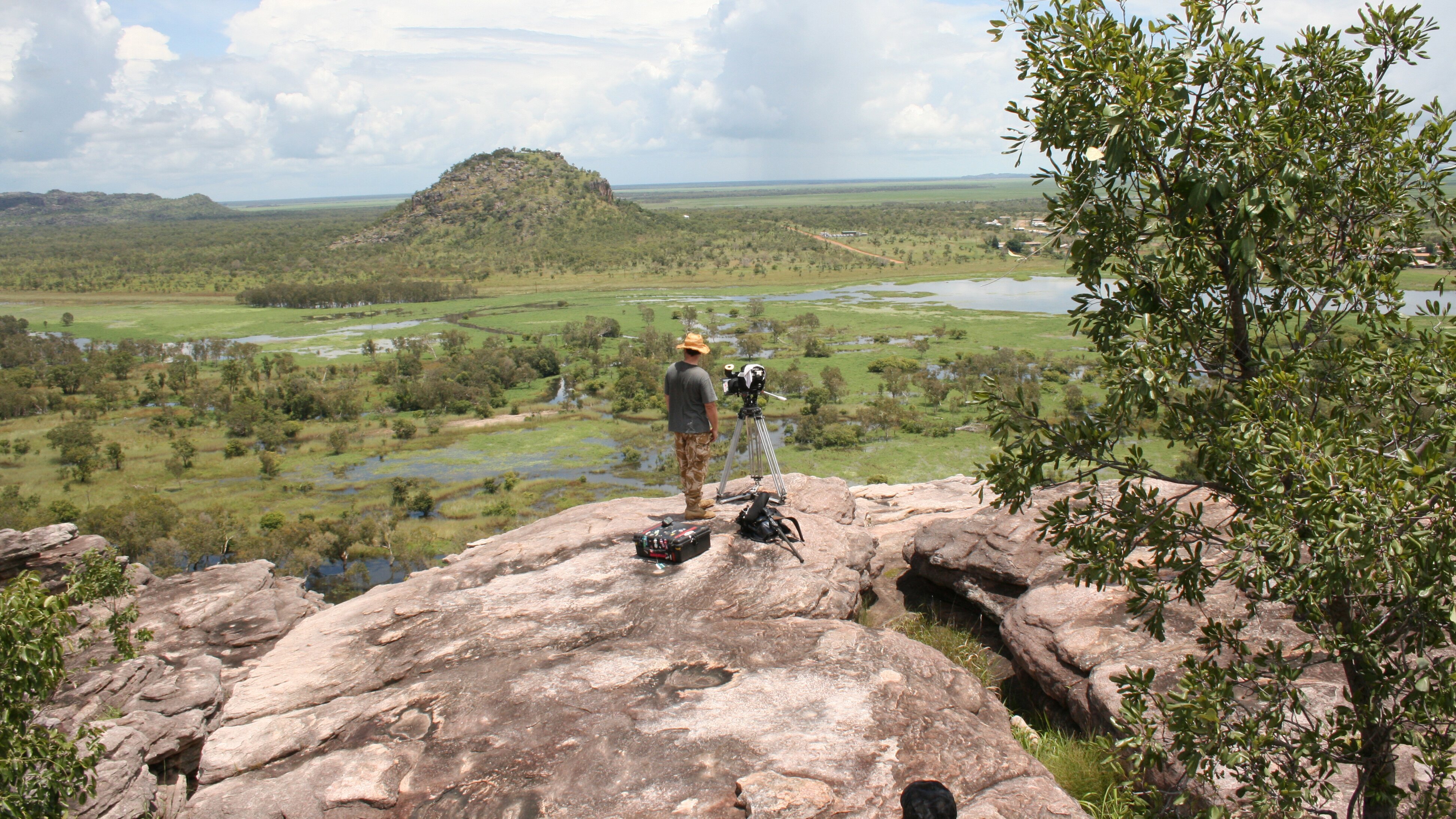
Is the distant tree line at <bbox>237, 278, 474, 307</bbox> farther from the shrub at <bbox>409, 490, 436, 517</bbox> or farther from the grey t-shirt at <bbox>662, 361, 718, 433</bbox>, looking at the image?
the grey t-shirt at <bbox>662, 361, 718, 433</bbox>

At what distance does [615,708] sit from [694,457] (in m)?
3.53

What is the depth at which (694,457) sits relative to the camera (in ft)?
28.2

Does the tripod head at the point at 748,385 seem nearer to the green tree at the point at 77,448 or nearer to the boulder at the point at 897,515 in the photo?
the boulder at the point at 897,515

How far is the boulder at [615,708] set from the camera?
15.3ft

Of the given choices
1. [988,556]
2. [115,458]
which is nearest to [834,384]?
[988,556]

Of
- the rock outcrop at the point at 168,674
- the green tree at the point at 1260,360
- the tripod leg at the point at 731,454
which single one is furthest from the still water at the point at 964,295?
the green tree at the point at 1260,360

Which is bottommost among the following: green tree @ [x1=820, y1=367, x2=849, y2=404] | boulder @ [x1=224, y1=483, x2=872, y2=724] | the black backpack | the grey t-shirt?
green tree @ [x1=820, y1=367, x2=849, y2=404]

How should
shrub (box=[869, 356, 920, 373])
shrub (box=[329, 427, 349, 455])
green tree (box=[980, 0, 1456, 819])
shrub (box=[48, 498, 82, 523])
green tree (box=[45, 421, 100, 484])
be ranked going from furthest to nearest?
shrub (box=[869, 356, 920, 373])
shrub (box=[329, 427, 349, 455])
green tree (box=[45, 421, 100, 484])
shrub (box=[48, 498, 82, 523])
green tree (box=[980, 0, 1456, 819])

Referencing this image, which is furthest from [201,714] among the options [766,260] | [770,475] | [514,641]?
[766,260]

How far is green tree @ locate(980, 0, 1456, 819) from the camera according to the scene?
Answer: 2945 millimetres

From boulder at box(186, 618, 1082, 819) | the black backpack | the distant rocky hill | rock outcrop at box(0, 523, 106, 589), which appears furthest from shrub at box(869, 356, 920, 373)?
the distant rocky hill

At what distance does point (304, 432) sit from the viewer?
149 ft

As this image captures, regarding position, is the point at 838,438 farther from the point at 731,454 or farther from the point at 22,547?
the point at 22,547

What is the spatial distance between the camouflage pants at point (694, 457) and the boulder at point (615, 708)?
0.94 meters
